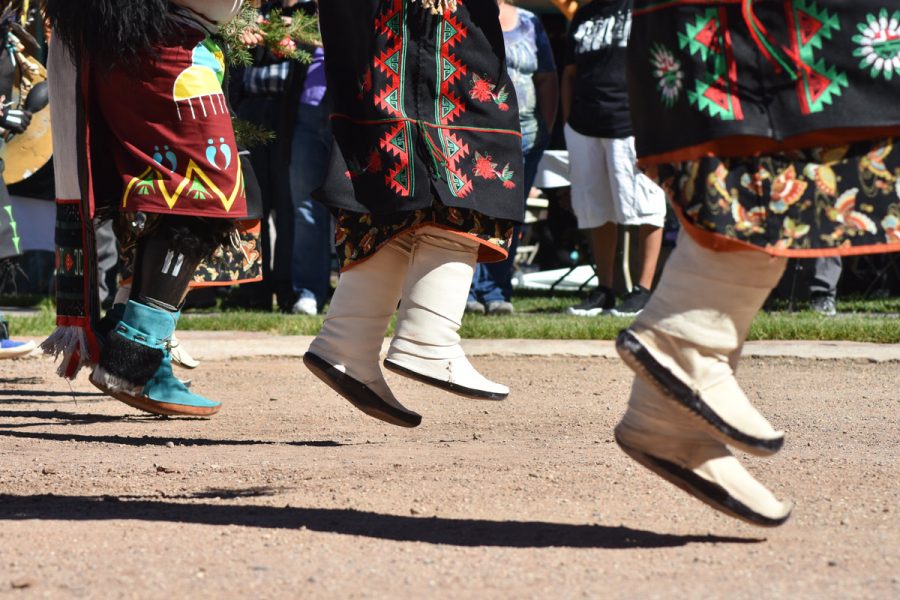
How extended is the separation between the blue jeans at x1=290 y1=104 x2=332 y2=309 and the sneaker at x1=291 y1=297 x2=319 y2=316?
0.05 m

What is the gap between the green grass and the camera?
6141mm

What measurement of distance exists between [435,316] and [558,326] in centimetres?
319

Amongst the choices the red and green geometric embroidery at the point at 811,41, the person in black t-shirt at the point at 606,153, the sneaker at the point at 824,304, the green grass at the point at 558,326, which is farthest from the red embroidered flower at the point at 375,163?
the sneaker at the point at 824,304

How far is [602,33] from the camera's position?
7324 mm

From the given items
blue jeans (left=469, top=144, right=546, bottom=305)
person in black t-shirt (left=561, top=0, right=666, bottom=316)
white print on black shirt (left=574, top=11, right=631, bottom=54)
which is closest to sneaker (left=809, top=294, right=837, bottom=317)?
person in black t-shirt (left=561, top=0, right=666, bottom=316)

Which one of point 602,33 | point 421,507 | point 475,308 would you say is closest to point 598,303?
point 475,308

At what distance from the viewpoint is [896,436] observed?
3.71 metres

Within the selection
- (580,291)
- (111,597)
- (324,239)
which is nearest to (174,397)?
(111,597)

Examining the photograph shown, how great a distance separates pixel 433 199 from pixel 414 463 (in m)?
0.64

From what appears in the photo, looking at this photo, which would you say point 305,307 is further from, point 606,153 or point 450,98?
point 450,98

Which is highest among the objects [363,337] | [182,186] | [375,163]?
[375,163]

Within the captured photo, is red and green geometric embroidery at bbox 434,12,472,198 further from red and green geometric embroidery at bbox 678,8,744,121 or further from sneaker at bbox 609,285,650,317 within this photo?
sneaker at bbox 609,285,650,317

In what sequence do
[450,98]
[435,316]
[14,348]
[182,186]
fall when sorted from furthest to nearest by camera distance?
[14,348], [182,186], [450,98], [435,316]

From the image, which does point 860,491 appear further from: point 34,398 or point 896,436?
point 34,398
